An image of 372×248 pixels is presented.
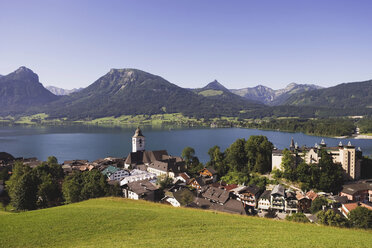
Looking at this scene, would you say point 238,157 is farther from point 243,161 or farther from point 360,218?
point 360,218

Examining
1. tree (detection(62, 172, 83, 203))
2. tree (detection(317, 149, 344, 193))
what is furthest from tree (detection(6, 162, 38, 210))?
tree (detection(317, 149, 344, 193))

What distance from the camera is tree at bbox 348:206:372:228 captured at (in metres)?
24.2

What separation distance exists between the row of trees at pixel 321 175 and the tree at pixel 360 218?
34.2ft

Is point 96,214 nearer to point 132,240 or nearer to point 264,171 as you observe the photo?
point 132,240

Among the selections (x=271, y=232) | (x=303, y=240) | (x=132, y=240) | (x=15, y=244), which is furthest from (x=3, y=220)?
(x=303, y=240)

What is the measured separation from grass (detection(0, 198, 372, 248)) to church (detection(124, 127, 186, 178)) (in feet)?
94.8

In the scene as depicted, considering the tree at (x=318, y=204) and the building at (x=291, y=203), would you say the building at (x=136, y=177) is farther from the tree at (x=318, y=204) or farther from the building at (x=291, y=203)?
the tree at (x=318, y=204)

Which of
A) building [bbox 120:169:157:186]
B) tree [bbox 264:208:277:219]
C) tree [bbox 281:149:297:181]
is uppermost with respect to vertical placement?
tree [bbox 281:149:297:181]

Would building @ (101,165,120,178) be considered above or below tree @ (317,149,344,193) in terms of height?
below

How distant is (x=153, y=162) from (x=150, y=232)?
35.9 m

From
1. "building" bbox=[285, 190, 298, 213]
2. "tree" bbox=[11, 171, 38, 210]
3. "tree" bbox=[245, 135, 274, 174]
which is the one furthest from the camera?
"tree" bbox=[245, 135, 274, 174]

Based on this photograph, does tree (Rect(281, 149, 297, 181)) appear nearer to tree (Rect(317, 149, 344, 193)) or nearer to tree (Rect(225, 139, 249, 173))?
tree (Rect(317, 149, 344, 193))

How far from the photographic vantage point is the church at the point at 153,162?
46.0 metres

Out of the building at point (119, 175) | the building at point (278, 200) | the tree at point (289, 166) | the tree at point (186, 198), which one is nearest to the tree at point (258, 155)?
the tree at point (289, 166)
